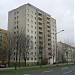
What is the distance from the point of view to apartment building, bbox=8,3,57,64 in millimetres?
79400

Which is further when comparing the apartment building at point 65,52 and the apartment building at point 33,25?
the apartment building at point 33,25

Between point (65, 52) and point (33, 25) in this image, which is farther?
point (33, 25)

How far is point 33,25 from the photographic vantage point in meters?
84.6

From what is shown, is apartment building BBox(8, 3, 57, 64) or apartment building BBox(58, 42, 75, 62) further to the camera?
apartment building BBox(8, 3, 57, 64)

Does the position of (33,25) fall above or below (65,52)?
above

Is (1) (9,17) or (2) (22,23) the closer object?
(2) (22,23)

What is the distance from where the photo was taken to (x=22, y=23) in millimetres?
80312

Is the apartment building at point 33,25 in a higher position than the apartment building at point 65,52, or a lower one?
higher

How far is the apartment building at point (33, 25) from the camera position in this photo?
7940cm

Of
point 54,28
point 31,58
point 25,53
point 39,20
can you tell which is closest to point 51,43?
point 54,28

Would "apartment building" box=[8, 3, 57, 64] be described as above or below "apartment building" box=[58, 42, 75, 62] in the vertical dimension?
above

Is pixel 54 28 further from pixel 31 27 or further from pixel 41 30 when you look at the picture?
pixel 31 27

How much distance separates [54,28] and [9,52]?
5113 cm

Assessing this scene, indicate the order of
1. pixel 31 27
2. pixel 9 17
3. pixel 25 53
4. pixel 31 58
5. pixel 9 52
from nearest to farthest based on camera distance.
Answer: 1. pixel 9 52
2. pixel 25 53
3. pixel 31 58
4. pixel 31 27
5. pixel 9 17
